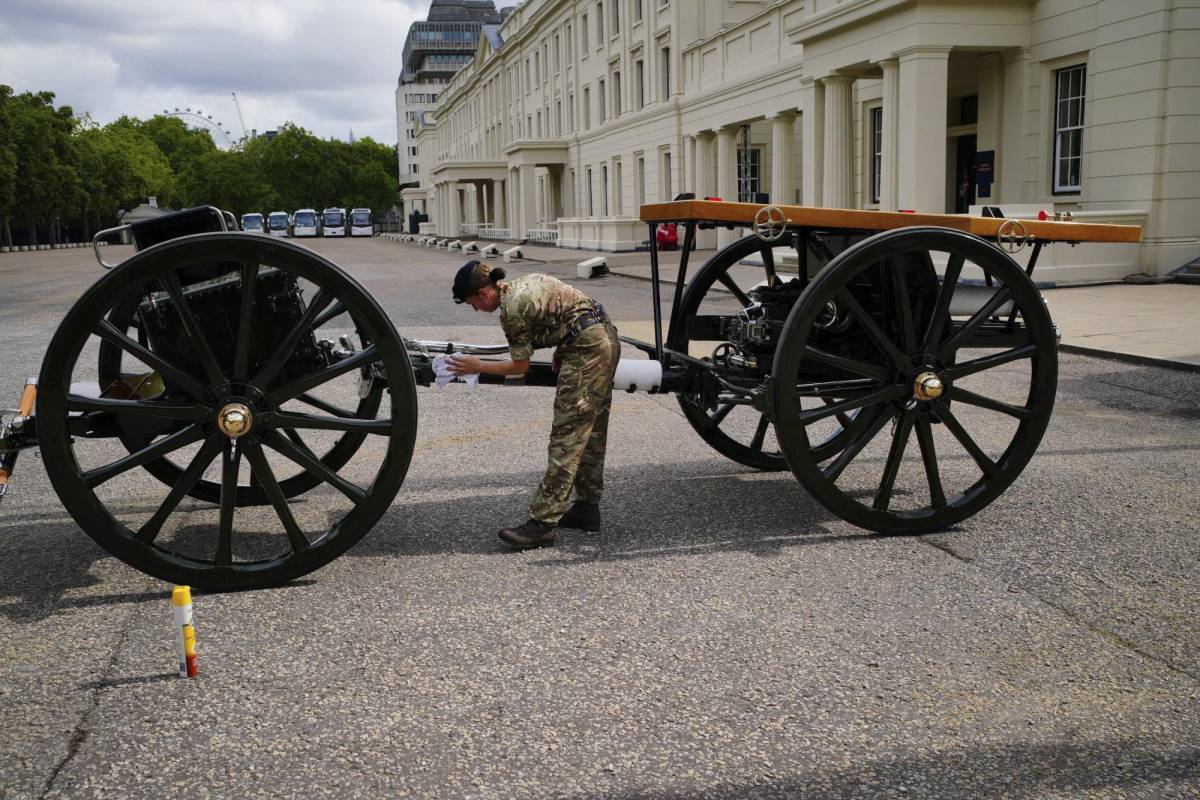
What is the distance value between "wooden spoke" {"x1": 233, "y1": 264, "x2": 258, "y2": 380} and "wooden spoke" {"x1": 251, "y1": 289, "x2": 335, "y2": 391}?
0.26 ft

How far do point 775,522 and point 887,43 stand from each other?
1842 centimetres

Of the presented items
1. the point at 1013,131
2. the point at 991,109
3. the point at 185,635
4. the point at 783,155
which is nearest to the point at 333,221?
the point at 783,155

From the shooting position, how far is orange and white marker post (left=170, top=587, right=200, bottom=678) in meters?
3.46

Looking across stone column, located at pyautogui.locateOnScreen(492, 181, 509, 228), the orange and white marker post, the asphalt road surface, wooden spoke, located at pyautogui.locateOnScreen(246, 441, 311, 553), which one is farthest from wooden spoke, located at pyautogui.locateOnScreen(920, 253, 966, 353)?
stone column, located at pyautogui.locateOnScreen(492, 181, 509, 228)

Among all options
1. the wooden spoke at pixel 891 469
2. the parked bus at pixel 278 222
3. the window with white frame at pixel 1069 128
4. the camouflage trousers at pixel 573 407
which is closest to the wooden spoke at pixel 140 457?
the camouflage trousers at pixel 573 407

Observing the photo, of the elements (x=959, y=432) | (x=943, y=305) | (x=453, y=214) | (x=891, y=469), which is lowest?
(x=891, y=469)

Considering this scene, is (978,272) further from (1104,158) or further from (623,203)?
(623,203)

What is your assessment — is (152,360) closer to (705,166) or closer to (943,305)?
(943,305)

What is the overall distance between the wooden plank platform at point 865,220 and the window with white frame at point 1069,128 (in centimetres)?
1591

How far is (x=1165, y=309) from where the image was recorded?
1441 cm

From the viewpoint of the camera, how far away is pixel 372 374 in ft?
16.4

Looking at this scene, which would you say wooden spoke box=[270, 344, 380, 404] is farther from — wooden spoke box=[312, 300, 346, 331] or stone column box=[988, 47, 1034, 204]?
stone column box=[988, 47, 1034, 204]

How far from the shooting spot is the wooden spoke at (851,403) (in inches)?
Answer: 191

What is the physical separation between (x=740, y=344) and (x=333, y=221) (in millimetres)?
82618
